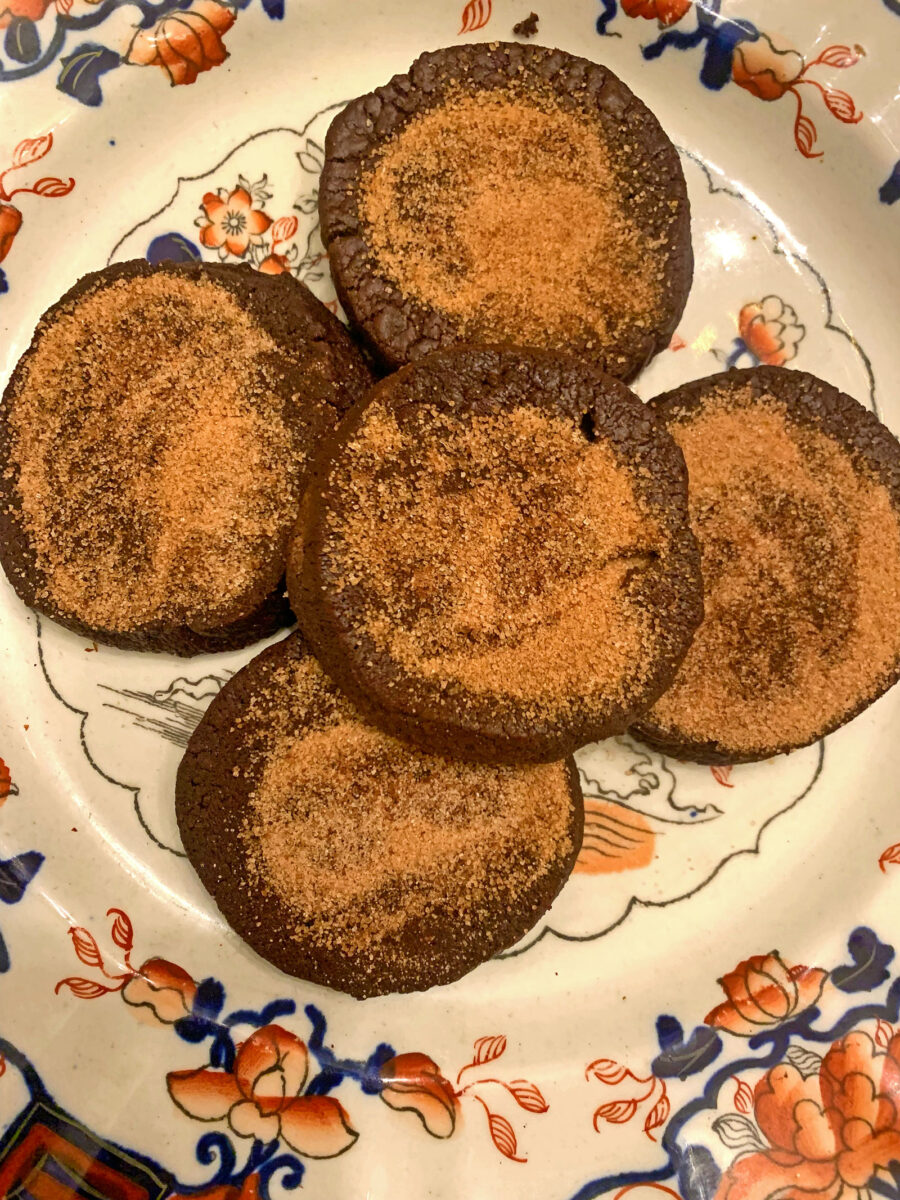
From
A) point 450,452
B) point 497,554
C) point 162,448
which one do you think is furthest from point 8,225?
point 497,554

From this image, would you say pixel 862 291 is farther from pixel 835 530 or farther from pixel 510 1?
pixel 510 1

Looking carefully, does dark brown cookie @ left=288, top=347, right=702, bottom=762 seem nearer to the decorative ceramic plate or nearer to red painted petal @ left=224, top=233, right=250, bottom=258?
the decorative ceramic plate

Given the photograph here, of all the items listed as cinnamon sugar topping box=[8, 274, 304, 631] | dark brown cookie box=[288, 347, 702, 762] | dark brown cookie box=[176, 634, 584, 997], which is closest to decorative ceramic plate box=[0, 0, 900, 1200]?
dark brown cookie box=[176, 634, 584, 997]

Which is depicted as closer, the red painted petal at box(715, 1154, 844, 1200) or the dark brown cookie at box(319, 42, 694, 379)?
the dark brown cookie at box(319, 42, 694, 379)

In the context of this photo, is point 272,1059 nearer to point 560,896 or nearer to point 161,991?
point 161,991

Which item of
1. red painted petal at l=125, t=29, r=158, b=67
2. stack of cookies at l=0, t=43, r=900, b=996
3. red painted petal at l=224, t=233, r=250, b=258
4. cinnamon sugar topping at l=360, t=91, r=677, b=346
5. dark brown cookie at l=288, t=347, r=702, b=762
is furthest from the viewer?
red painted petal at l=224, t=233, r=250, b=258

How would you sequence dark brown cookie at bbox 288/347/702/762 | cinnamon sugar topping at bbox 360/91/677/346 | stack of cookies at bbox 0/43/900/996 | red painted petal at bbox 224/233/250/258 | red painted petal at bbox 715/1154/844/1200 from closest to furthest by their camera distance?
1. dark brown cookie at bbox 288/347/702/762
2. stack of cookies at bbox 0/43/900/996
3. cinnamon sugar topping at bbox 360/91/677/346
4. red painted petal at bbox 715/1154/844/1200
5. red painted petal at bbox 224/233/250/258
